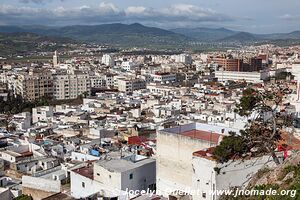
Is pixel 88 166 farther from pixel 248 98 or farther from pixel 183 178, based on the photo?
pixel 248 98

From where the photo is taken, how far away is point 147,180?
1362cm

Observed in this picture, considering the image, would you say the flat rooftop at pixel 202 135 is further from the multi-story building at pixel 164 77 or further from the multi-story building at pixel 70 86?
the multi-story building at pixel 164 77

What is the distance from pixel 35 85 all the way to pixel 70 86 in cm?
382

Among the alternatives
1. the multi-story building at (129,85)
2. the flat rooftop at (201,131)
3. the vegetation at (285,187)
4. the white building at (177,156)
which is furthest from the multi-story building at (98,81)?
the vegetation at (285,187)

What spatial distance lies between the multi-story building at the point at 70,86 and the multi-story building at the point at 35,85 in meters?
0.76

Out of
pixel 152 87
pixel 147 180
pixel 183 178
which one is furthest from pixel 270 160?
pixel 152 87

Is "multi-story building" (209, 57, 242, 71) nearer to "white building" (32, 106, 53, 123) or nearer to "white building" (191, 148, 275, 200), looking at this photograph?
"white building" (32, 106, 53, 123)

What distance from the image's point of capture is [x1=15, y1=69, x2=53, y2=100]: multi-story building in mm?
47594

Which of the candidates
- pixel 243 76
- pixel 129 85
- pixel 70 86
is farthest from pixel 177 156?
pixel 243 76

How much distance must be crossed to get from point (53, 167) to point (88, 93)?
32471 mm

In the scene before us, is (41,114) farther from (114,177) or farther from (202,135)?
(202,135)

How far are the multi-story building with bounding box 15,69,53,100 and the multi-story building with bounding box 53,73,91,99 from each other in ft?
2.50

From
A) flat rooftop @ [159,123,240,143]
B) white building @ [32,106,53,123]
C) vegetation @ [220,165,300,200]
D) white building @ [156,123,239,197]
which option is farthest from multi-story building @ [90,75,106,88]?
vegetation @ [220,165,300,200]

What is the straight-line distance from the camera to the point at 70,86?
49844 mm
